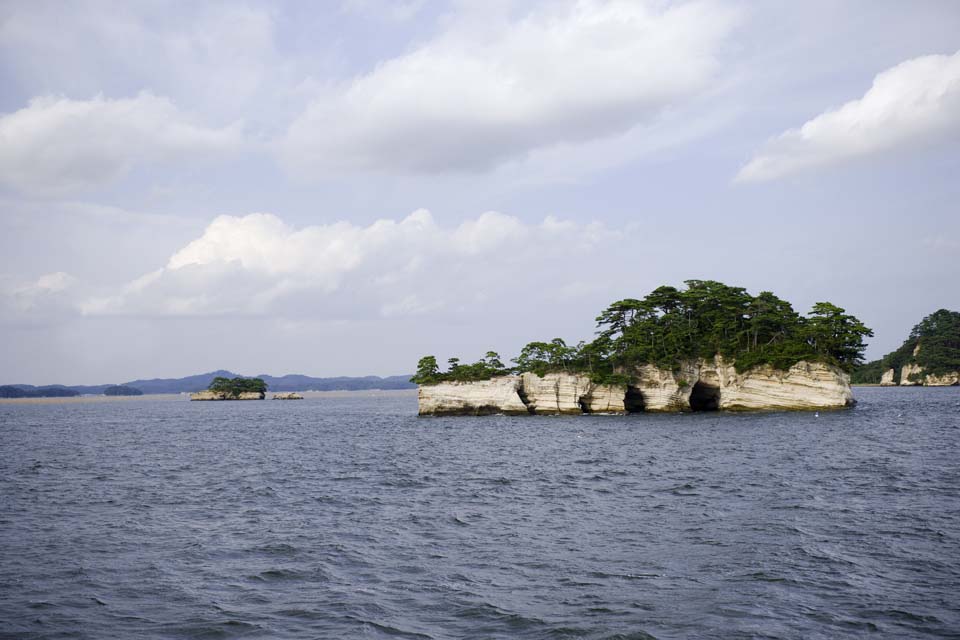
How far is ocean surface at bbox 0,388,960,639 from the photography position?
1182 cm

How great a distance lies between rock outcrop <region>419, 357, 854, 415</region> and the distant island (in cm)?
11

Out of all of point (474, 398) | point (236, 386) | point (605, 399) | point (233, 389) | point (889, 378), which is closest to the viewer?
point (605, 399)

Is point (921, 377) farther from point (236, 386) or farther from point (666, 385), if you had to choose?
point (236, 386)

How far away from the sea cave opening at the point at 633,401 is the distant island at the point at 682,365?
0.11 meters

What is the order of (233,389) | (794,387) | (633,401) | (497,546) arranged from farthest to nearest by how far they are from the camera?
(233,389), (633,401), (794,387), (497,546)

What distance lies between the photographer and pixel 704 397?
240 ft

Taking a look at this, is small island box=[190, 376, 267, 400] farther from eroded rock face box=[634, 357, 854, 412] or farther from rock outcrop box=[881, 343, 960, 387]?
rock outcrop box=[881, 343, 960, 387]

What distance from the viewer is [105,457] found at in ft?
132

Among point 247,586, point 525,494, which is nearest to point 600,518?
point 525,494

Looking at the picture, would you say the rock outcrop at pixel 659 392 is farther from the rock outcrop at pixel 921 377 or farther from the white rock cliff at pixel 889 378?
the white rock cliff at pixel 889 378

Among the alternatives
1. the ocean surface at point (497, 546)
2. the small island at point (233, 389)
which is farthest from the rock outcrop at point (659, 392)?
the small island at point (233, 389)

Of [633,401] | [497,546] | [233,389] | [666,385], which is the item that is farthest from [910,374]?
[233,389]

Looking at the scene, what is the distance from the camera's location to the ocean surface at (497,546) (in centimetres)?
1182

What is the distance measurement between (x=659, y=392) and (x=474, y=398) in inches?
796
